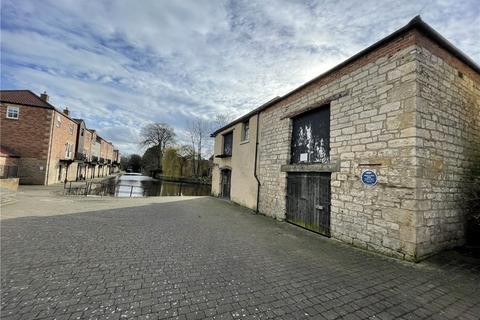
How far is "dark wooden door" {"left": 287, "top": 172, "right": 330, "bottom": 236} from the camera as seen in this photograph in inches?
261

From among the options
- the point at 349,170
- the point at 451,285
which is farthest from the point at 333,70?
A: the point at 451,285

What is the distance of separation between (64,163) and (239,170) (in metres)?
20.7

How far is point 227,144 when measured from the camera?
15875 millimetres

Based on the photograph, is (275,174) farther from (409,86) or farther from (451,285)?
(451,285)

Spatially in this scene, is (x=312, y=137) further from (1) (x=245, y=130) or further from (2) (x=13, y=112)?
(2) (x=13, y=112)

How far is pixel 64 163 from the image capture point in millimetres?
23219

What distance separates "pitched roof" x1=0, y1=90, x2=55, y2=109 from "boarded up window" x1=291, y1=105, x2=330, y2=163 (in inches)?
830

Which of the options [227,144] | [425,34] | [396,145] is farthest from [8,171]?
[425,34]

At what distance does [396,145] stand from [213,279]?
4.47m

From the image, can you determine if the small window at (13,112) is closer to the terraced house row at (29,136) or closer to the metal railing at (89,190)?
the terraced house row at (29,136)

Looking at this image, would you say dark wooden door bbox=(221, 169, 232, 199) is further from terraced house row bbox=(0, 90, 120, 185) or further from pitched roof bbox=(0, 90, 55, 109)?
pitched roof bbox=(0, 90, 55, 109)

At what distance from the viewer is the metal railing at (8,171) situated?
14.8 metres

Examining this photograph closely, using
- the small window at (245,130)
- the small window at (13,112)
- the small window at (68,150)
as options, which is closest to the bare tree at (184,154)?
the small window at (68,150)

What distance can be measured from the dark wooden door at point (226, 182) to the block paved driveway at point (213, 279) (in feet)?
30.0
